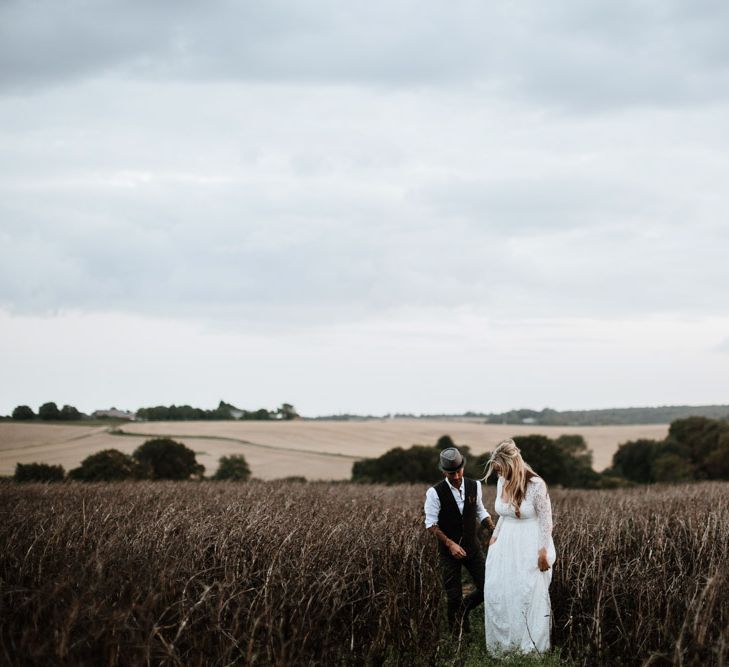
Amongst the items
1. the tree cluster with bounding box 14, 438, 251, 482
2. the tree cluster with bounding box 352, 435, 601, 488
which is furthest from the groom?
the tree cluster with bounding box 352, 435, 601, 488

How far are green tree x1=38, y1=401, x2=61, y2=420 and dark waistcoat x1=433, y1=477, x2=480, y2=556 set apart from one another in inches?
1179

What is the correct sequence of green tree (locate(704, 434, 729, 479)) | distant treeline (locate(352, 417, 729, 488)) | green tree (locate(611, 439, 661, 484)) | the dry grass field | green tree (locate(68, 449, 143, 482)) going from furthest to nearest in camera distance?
green tree (locate(611, 439, 661, 484))
green tree (locate(704, 434, 729, 479))
distant treeline (locate(352, 417, 729, 488))
the dry grass field
green tree (locate(68, 449, 143, 482))

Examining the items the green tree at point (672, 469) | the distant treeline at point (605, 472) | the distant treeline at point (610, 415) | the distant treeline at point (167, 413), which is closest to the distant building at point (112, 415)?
the distant treeline at point (167, 413)

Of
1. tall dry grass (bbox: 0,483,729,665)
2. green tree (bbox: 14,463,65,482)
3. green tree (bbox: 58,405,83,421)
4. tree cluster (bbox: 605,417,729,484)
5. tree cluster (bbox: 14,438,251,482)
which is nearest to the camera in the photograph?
tall dry grass (bbox: 0,483,729,665)

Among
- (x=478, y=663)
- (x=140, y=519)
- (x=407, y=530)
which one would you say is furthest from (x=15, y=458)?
(x=478, y=663)

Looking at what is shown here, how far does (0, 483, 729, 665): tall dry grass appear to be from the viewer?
4617 millimetres

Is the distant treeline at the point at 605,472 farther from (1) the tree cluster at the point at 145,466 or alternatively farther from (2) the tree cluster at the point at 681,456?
(1) the tree cluster at the point at 145,466

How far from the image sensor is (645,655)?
594 centimetres

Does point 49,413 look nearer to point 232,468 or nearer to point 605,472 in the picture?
point 232,468

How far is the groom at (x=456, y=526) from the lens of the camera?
24.6 ft

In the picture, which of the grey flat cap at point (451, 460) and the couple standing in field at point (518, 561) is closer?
the couple standing in field at point (518, 561)

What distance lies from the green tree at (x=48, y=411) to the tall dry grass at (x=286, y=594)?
1055 inches

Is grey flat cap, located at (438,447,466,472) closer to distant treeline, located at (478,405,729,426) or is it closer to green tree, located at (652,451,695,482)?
green tree, located at (652,451,695,482)

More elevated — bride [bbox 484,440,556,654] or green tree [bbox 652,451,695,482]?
bride [bbox 484,440,556,654]
